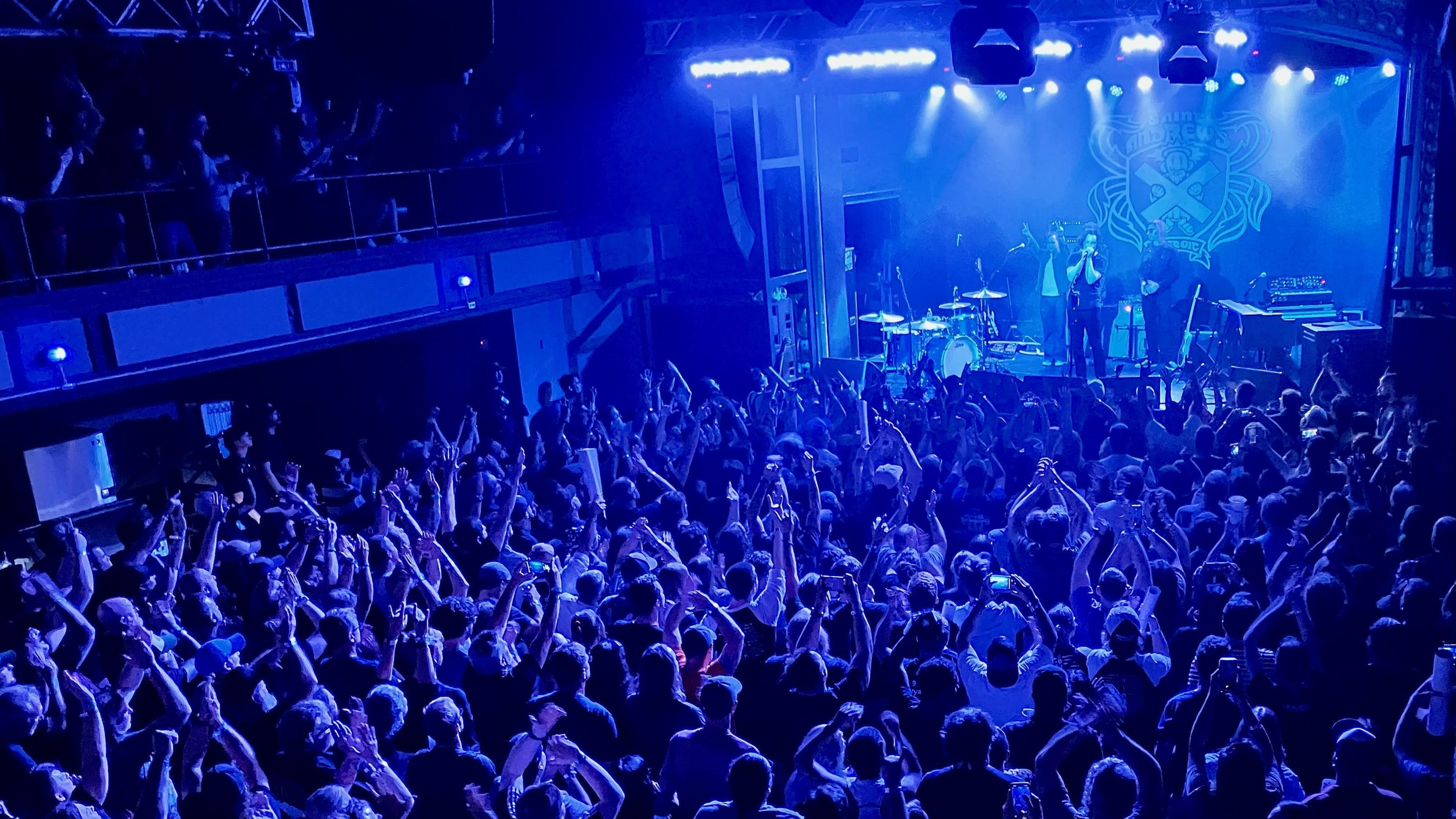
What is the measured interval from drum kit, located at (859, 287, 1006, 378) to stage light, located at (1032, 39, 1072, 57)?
12.5 feet

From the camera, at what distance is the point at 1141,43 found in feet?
31.4

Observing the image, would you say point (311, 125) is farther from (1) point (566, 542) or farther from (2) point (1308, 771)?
(2) point (1308, 771)

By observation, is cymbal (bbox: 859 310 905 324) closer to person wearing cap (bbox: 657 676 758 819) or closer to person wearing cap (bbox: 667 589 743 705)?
person wearing cap (bbox: 667 589 743 705)

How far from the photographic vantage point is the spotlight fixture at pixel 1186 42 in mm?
8203

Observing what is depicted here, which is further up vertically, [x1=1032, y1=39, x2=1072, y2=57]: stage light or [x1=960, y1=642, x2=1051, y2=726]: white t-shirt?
[x1=1032, y1=39, x2=1072, y2=57]: stage light

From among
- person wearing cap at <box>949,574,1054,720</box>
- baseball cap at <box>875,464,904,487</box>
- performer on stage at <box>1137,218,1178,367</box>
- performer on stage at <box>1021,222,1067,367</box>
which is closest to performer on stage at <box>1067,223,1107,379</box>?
performer on stage at <box>1021,222,1067,367</box>

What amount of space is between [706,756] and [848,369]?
843cm

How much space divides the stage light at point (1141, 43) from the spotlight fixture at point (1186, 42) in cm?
100

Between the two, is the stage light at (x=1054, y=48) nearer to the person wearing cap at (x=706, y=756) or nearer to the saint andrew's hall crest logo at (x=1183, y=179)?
the saint andrew's hall crest logo at (x=1183, y=179)

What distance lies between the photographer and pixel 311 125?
343 inches

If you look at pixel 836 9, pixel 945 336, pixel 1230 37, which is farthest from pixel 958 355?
pixel 836 9

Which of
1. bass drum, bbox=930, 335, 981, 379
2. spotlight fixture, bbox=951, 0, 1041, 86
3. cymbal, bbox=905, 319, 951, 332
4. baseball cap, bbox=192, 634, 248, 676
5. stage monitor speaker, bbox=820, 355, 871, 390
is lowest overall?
bass drum, bbox=930, 335, 981, 379

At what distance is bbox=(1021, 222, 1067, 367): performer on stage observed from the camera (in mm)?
13805

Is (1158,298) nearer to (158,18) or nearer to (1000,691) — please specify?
(1000,691)
